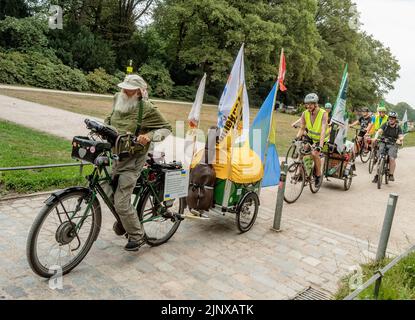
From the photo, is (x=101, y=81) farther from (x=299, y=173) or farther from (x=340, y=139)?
(x=299, y=173)

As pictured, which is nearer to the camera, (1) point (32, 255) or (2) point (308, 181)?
(1) point (32, 255)

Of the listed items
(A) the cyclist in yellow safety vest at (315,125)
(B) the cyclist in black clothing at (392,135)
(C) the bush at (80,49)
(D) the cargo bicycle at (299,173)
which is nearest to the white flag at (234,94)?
(D) the cargo bicycle at (299,173)

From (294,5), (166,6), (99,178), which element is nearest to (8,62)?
(166,6)

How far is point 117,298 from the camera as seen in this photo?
3305 mm

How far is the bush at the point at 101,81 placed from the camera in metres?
27.5

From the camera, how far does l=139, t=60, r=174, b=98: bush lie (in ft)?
105

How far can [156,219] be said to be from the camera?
4461 mm

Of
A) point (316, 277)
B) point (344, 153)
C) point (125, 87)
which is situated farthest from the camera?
point (344, 153)

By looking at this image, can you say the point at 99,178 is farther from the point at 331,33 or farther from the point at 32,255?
the point at 331,33

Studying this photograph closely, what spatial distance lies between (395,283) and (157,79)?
3057 centimetres

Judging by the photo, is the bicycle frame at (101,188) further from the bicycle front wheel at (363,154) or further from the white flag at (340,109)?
the bicycle front wheel at (363,154)

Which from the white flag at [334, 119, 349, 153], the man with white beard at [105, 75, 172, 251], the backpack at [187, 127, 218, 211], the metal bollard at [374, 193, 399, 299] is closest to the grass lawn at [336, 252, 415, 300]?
the metal bollard at [374, 193, 399, 299]

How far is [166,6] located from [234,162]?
31.8m

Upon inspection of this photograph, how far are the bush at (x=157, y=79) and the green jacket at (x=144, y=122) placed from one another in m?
28.2
